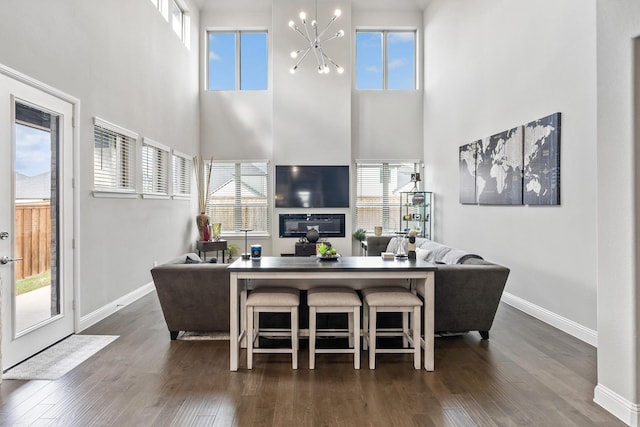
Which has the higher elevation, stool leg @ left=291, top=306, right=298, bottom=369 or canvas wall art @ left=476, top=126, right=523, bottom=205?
canvas wall art @ left=476, top=126, right=523, bottom=205

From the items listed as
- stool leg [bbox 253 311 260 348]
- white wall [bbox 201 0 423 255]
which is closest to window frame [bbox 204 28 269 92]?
white wall [bbox 201 0 423 255]

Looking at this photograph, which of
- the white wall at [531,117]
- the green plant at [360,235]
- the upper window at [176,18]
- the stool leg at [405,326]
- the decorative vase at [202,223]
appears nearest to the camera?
the stool leg at [405,326]

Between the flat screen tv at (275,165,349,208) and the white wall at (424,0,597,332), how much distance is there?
2.13 meters

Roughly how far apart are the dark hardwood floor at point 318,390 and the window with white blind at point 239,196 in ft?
16.3

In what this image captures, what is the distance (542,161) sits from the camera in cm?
422

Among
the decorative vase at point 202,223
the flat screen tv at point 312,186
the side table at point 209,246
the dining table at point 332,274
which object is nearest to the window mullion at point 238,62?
the flat screen tv at point 312,186

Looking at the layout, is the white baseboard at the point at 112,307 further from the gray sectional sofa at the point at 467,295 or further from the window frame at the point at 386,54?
the window frame at the point at 386,54

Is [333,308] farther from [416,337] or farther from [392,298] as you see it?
[416,337]

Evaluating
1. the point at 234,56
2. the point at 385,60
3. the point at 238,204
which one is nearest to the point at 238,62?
the point at 234,56

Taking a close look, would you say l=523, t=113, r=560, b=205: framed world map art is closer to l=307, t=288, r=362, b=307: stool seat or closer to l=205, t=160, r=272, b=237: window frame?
l=307, t=288, r=362, b=307: stool seat

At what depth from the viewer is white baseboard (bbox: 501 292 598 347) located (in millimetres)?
3611

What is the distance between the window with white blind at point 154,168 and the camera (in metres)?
5.59

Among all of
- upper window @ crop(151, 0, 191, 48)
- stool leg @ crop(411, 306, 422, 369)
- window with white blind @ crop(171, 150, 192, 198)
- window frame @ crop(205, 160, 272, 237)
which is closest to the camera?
stool leg @ crop(411, 306, 422, 369)

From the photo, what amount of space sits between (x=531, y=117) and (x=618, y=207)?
245 cm
